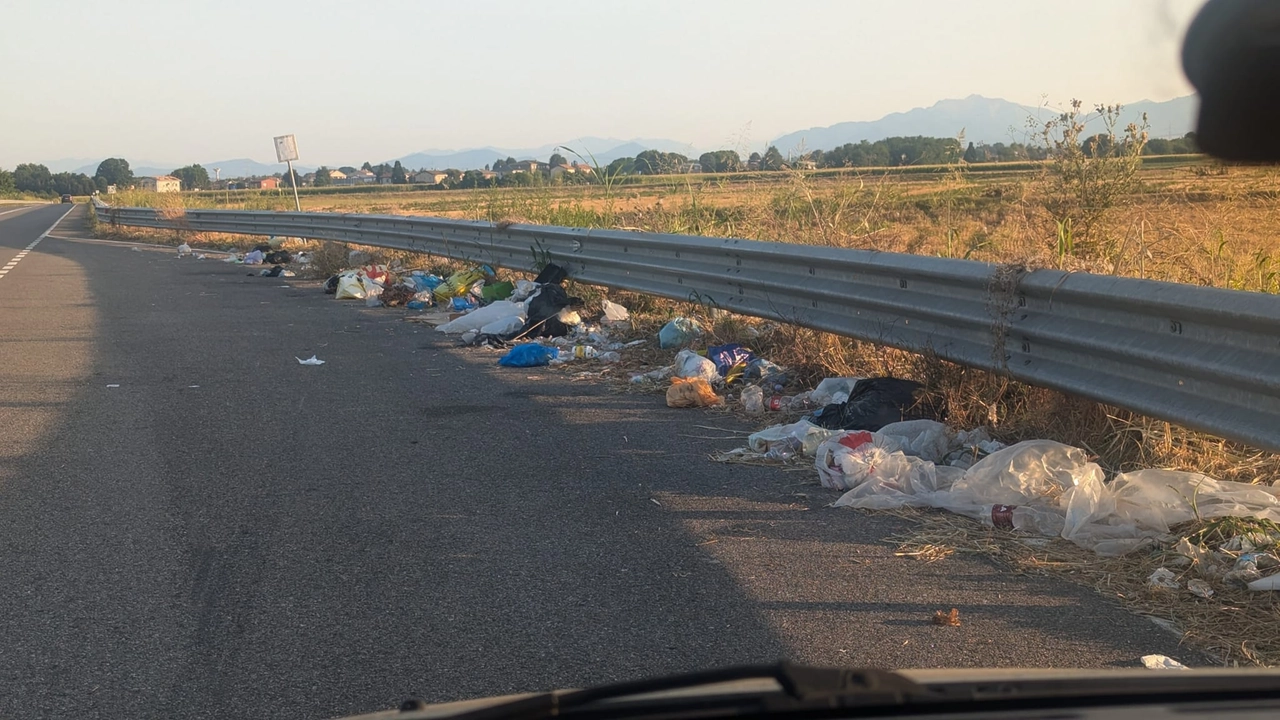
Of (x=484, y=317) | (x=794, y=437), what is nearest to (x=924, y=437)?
(x=794, y=437)

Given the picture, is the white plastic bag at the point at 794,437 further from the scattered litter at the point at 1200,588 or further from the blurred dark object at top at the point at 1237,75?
the blurred dark object at top at the point at 1237,75

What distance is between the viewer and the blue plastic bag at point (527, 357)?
9242 mm

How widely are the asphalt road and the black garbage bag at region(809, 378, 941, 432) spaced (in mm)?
739

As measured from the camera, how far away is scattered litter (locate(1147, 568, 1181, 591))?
156 inches

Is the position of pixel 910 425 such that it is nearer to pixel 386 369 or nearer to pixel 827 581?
pixel 827 581

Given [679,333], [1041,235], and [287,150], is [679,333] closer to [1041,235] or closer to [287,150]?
[1041,235]

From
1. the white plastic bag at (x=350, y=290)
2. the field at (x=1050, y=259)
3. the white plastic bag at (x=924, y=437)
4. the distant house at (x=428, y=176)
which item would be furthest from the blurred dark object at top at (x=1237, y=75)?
the distant house at (x=428, y=176)

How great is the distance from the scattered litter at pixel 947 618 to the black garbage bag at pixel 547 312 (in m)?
6.86

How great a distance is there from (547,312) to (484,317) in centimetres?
71

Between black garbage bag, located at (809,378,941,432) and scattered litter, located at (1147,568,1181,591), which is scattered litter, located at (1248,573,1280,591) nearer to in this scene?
scattered litter, located at (1147,568,1181,591)

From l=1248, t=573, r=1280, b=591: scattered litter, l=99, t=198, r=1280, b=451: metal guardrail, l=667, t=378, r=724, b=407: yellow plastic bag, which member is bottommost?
l=667, t=378, r=724, b=407: yellow plastic bag

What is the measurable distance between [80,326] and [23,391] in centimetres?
426

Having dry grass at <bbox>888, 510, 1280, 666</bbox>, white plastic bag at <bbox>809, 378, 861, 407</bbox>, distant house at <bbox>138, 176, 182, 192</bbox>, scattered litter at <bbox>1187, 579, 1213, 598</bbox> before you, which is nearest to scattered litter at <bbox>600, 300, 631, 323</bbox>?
white plastic bag at <bbox>809, 378, 861, 407</bbox>

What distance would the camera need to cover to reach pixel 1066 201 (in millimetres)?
7598
